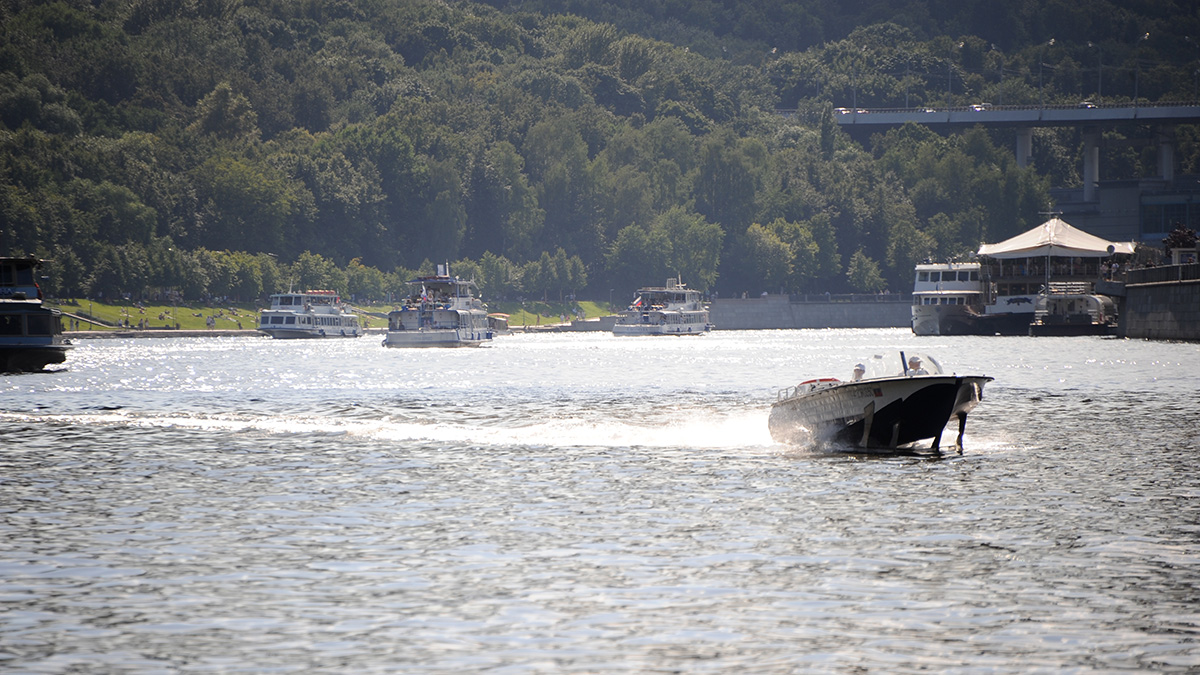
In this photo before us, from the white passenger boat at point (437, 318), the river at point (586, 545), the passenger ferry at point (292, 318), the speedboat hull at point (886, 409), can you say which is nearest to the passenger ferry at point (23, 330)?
the river at point (586, 545)

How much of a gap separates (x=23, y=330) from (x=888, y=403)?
2768 inches

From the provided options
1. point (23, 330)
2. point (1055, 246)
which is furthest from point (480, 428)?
point (1055, 246)

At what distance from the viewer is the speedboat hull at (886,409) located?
43750 mm

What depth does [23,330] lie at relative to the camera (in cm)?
9656

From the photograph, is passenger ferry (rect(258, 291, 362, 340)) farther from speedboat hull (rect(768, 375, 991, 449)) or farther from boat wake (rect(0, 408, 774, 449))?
speedboat hull (rect(768, 375, 991, 449))

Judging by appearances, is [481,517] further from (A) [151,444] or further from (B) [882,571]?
(A) [151,444]

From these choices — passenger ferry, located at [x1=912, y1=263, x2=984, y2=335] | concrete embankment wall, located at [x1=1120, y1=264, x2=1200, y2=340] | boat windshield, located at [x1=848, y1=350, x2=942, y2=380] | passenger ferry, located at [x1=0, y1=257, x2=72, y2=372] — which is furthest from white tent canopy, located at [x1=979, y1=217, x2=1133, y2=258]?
boat windshield, located at [x1=848, y1=350, x2=942, y2=380]

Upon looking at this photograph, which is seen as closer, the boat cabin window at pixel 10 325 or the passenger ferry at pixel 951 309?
the boat cabin window at pixel 10 325

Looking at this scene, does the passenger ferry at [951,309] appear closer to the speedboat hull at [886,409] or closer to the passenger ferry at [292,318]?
the passenger ferry at [292,318]

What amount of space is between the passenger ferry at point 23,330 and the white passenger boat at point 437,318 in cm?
5992

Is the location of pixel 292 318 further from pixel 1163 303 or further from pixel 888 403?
pixel 888 403

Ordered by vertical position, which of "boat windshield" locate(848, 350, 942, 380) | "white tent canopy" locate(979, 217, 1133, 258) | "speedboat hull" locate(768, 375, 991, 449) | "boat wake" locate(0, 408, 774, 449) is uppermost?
"white tent canopy" locate(979, 217, 1133, 258)

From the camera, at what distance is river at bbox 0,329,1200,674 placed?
70.3 ft

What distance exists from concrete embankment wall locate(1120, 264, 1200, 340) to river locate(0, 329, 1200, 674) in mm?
68476
